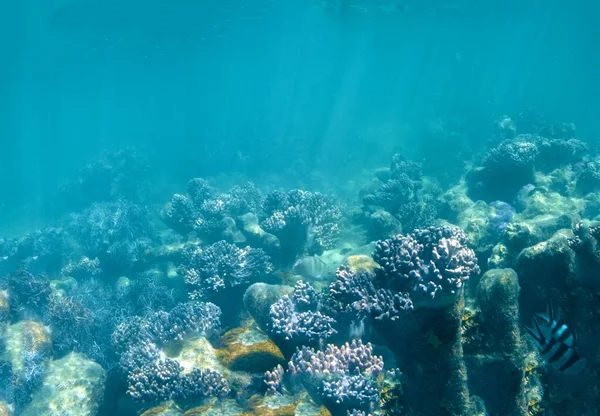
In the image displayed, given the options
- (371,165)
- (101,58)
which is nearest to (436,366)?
(371,165)

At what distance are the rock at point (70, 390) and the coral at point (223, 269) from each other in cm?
274

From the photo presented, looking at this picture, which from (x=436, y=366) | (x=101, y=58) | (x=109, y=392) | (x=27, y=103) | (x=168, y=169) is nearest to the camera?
(x=436, y=366)

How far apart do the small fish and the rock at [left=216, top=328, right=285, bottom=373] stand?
3261mm

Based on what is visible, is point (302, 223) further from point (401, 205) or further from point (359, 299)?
point (359, 299)

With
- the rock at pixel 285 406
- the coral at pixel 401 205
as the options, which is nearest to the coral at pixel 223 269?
the coral at pixel 401 205

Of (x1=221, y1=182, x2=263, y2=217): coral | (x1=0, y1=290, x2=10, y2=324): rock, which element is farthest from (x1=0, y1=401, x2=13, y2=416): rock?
(x1=221, y1=182, x2=263, y2=217): coral

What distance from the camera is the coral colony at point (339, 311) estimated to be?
14.8 ft

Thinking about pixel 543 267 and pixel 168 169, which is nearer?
pixel 543 267

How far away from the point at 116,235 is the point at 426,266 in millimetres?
15344

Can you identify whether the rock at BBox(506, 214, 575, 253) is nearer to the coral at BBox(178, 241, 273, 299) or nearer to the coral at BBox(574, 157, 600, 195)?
the coral at BBox(574, 157, 600, 195)

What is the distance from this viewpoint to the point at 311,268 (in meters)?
9.84

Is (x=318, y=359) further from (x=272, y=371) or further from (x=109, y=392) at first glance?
(x=109, y=392)

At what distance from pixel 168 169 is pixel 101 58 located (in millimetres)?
24060

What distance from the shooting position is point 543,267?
17.7 ft
